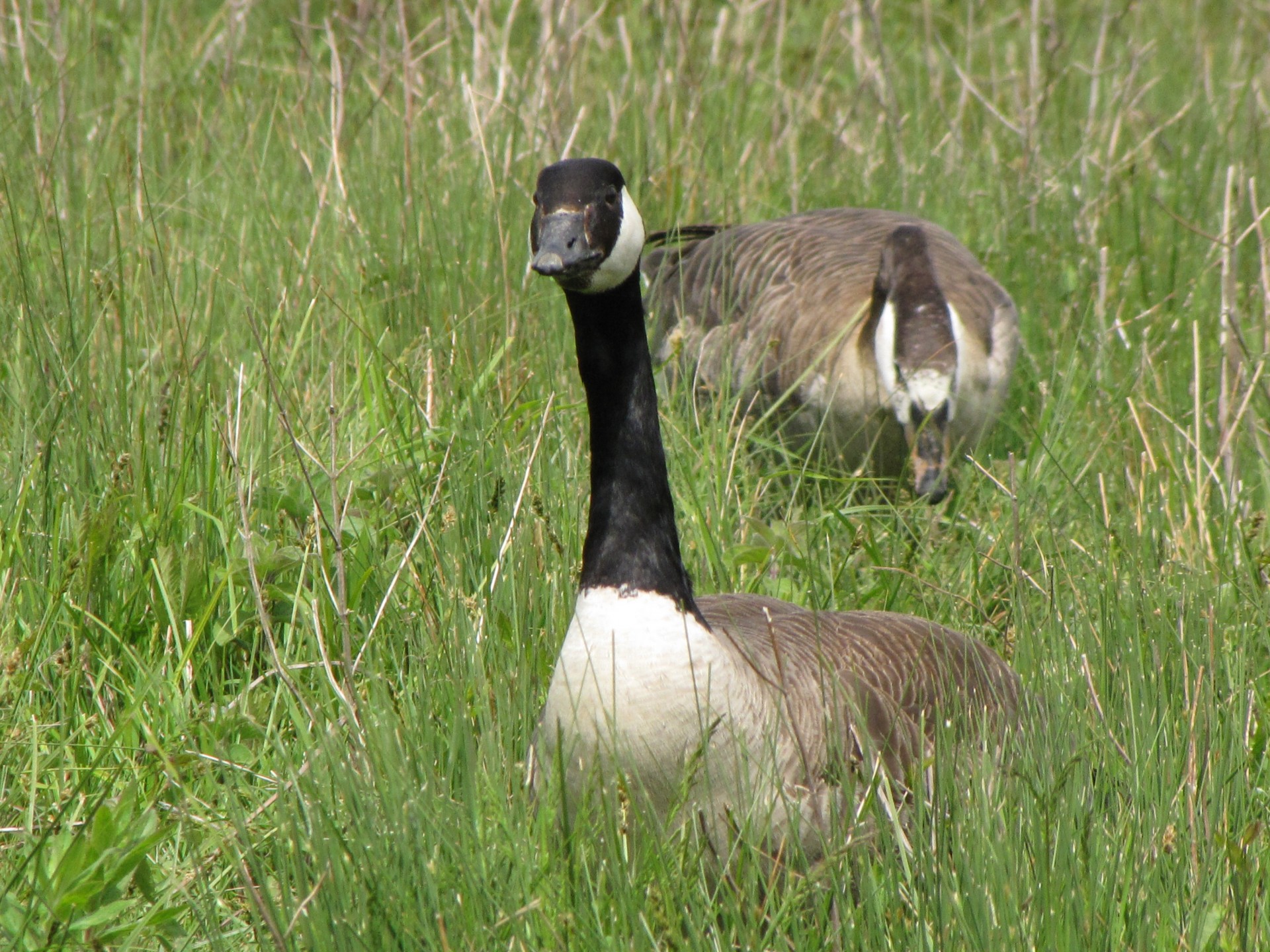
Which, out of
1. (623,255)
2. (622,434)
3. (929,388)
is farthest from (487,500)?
(929,388)

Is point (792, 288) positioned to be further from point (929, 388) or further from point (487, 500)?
point (487, 500)

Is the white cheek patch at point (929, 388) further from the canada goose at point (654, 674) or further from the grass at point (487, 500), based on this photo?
the canada goose at point (654, 674)

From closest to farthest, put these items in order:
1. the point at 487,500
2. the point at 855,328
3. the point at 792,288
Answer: the point at 487,500 → the point at 855,328 → the point at 792,288

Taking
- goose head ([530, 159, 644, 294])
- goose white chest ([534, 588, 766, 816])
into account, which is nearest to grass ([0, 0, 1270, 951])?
goose white chest ([534, 588, 766, 816])

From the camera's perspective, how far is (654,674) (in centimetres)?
243

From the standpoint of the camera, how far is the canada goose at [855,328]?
4508mm

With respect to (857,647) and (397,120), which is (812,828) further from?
(397,120)

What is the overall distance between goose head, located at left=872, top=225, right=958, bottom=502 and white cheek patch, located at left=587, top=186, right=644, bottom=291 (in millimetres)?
1869

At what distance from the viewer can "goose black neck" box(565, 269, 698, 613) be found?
2.58 metres

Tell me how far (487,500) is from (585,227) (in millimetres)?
1073

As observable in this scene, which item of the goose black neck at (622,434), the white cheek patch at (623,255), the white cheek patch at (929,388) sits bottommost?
the white cheek patch at (929,388)

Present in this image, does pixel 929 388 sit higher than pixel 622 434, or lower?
lower

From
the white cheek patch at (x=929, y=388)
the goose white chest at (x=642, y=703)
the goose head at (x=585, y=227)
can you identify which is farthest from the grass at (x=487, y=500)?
the goose head at (x=585, y=227)

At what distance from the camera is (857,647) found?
290cm
